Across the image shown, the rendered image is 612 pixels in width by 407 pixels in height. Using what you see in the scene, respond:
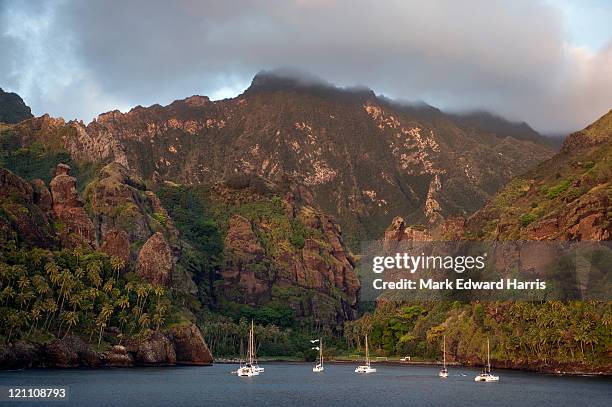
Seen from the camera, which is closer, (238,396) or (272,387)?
(238,396)

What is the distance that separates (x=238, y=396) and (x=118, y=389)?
22.7 m

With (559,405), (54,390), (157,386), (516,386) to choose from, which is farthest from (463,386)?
(54,390)

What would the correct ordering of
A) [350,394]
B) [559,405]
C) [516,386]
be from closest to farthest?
[559,405] < [350,394] < [516,386]

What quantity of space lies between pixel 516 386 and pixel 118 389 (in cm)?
8249

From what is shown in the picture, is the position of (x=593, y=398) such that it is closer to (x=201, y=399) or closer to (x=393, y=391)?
(x=393, y=391)

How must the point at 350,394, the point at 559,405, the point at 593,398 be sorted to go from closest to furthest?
the point at 559,405, the point at 593,398, the point at 350,394

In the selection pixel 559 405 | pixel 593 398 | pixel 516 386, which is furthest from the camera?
pixel 516 386

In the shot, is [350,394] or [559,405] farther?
[350,394]

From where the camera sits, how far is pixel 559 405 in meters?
149

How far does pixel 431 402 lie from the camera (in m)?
155

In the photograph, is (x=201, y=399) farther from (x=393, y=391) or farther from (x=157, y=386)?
(x=393, y=391)

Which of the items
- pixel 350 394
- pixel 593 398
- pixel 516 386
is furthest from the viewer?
pixel 516 386

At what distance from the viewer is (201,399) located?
154125mm

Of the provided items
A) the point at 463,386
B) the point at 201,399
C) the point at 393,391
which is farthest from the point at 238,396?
the point at 463,386
